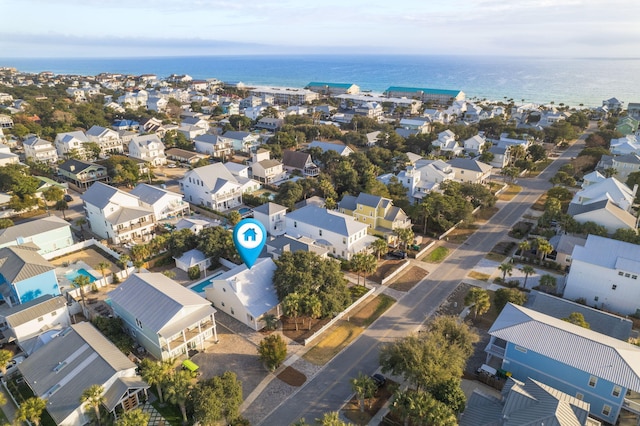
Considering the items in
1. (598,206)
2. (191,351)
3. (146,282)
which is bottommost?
(191,351)

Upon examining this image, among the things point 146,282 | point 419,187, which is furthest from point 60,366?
point 419,187

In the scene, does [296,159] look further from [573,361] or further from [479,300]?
[573,361]

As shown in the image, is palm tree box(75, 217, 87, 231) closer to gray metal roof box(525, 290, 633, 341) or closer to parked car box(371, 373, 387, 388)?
parked car box(371, 373, 387, 388)

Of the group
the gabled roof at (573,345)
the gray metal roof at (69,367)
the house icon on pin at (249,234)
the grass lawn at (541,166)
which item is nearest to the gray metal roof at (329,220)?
the house icon on pin at (249,234)

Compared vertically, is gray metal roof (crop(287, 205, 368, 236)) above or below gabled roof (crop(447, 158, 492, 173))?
below

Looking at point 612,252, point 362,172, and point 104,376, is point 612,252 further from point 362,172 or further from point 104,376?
point 104,376

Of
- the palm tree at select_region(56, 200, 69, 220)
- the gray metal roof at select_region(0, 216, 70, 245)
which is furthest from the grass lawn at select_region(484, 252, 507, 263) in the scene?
the palm tree at select_region(56, 200, 69, 220)

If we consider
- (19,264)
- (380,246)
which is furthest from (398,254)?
(19,264)
